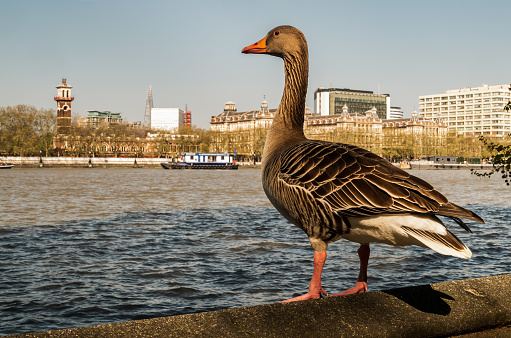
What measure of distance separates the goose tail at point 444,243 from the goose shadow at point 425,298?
0.43 meters

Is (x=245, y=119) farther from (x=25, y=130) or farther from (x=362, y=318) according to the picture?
(x=362, y=318)

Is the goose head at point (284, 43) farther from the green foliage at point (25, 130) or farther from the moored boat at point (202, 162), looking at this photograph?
the green foliage at point (25, 130)

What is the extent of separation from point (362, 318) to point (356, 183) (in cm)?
95

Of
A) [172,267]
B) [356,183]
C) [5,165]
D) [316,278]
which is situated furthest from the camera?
[5,165]

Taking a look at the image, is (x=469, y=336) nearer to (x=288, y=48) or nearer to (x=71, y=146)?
(x=288, y=48)

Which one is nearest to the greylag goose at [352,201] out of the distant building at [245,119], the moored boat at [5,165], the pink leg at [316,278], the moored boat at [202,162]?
the pink leg at [316,278]

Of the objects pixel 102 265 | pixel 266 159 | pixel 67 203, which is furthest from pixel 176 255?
pixel 67 203

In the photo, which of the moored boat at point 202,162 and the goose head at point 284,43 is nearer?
the goose head at point 284,43

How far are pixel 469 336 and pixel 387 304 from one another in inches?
22.6

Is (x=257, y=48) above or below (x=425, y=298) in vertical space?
above

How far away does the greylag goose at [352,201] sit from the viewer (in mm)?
3277

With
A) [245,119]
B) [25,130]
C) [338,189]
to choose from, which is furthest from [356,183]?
[245,119]

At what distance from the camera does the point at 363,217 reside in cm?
361

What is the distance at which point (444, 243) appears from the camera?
3.10 m
